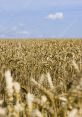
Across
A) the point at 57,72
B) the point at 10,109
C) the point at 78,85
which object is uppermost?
the point at 78,85

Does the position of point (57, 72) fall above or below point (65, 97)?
below

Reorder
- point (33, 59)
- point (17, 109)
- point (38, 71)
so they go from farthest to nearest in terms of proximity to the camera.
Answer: point (33, 59) < point (38, 71) < point (17, 109)

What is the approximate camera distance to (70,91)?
1852 mm

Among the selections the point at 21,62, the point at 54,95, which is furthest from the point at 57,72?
the point at 54,95

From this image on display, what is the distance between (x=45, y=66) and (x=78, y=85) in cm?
425

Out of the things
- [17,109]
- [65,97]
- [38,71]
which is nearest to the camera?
[17,109]

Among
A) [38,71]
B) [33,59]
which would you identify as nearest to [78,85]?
[38,71]

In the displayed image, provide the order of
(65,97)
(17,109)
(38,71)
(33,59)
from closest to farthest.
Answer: (17,109) < (65,97) < (38,71) < (33,59)

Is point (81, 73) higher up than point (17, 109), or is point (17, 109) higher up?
point (81, 73)

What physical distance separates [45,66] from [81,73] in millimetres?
4155

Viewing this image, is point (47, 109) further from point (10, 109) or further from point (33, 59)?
point (33, 59)

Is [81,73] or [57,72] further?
[57,72]

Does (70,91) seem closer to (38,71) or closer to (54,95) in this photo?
(54,95)

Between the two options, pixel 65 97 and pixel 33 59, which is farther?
pixel 33 59
